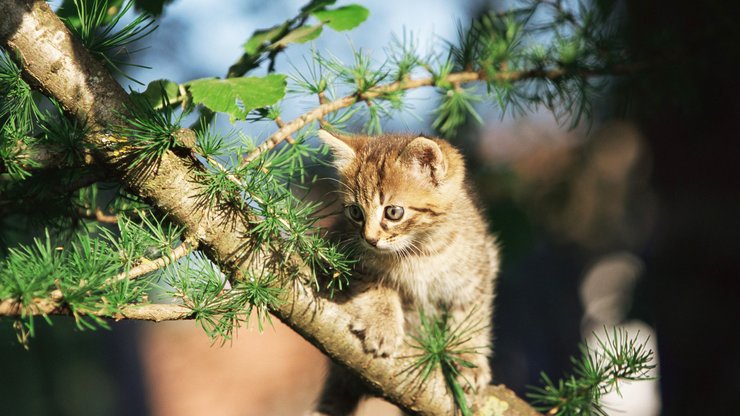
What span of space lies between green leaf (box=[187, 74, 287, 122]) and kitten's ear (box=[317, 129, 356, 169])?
40 cm

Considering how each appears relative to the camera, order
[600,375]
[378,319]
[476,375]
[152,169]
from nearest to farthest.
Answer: [152,169] < [600,375] < [378,319] < [476,375]

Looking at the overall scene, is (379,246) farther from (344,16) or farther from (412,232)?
(344,16)

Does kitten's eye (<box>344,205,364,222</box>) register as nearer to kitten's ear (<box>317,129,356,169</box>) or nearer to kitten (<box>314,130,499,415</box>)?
kitten (<box>314,130,499,415</box>)

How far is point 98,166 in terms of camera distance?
42.2 inches

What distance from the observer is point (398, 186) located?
163cm

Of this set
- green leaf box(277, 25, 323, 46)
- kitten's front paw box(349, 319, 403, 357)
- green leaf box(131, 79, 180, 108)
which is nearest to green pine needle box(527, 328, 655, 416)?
kitten's front paw box(349, 319, 403, 357)

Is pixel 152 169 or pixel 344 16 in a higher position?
pixel 344 16

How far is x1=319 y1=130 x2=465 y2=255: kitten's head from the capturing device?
1.60 m

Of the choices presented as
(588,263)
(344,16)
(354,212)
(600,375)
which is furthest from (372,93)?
(588,263)

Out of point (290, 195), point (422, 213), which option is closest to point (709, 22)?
point (422, 213)

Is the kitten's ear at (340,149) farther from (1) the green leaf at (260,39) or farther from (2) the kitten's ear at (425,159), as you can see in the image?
(1) the green leaf at (260,39)

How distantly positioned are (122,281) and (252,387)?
5.40 m

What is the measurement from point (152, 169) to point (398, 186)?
2.38 ft

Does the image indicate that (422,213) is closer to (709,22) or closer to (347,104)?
(347,104)
